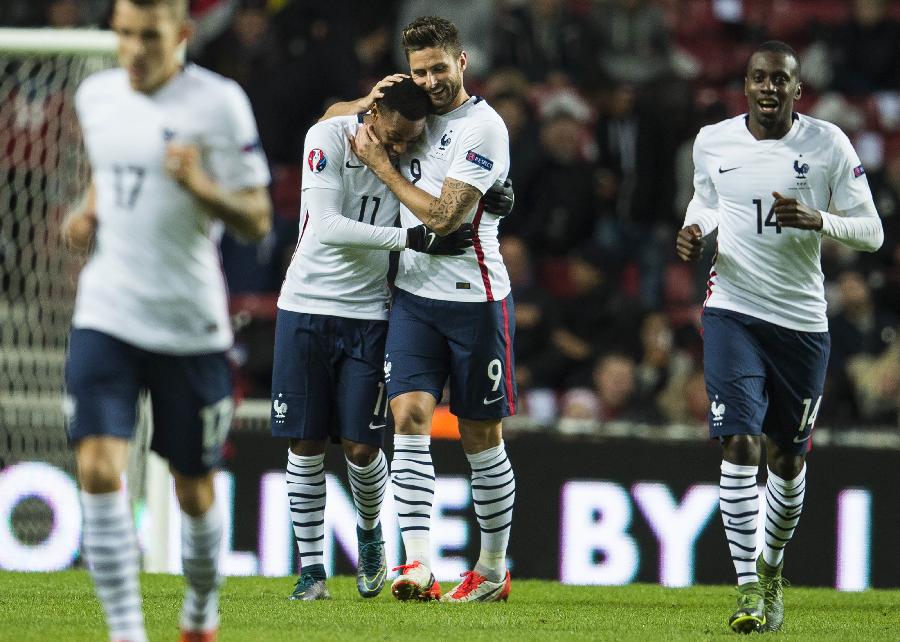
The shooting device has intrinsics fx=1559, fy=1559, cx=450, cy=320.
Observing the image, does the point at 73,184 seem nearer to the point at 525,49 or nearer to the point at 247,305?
the point at 247,305

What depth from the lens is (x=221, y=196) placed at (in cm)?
467

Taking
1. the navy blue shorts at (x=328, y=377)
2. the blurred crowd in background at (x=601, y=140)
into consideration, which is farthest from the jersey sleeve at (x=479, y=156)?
the blurred crowd in background at (x=601, y=140)

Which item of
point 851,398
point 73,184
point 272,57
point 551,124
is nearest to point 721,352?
point 851,398

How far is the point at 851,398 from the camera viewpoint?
11.1 m

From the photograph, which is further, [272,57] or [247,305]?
[272,57]

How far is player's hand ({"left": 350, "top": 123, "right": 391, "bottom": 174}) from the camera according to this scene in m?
7.09

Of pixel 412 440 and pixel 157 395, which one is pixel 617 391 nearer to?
pixel 412 440

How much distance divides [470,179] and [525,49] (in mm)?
8350

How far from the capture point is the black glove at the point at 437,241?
23.3 feet

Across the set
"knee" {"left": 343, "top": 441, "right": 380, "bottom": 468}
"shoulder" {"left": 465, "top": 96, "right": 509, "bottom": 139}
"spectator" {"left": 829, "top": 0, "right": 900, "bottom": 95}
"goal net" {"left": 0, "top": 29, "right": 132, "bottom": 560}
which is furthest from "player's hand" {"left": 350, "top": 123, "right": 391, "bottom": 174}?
"spectator" {"left": 829, "top": 0, "right": 900, "bottom": 95}

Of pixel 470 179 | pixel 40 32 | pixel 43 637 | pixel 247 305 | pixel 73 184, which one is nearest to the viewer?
pixel 43 637

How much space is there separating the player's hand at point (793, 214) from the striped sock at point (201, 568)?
9.23 ft

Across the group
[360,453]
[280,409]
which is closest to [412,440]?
[360,453]

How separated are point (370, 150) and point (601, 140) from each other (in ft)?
24.7
